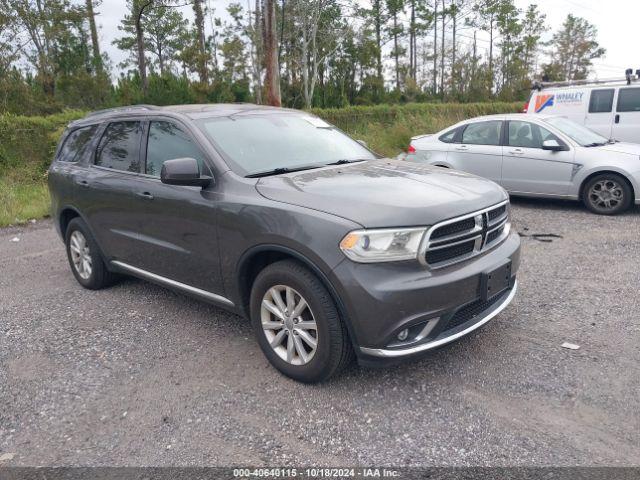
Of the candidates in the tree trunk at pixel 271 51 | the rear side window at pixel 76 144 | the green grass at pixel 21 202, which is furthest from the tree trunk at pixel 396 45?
the rear side window at pixel 76 144

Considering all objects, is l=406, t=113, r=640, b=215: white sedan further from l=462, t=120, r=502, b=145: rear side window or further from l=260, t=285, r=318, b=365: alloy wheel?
l=260, t=285, r=318, b=365: alloy wheel

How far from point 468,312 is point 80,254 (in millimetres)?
3993

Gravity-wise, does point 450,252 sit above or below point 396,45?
below

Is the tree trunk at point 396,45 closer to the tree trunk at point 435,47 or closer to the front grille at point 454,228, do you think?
the tree trunk at point 435,47

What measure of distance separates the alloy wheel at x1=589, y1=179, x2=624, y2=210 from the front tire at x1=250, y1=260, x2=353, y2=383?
6153mm

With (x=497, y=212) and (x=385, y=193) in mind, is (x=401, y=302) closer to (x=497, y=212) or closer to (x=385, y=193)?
(x=385, y=193)

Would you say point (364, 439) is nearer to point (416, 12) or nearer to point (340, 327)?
point (340, 327)

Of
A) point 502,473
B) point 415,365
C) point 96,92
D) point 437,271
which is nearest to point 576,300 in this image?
point 415,365

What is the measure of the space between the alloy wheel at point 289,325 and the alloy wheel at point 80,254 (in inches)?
104

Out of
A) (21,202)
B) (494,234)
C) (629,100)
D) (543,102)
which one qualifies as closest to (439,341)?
(494,234)

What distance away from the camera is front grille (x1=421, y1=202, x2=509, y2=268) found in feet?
9.87

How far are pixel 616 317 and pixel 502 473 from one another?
2.27 meters

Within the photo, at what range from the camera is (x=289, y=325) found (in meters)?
3.29

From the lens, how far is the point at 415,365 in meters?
3.53
